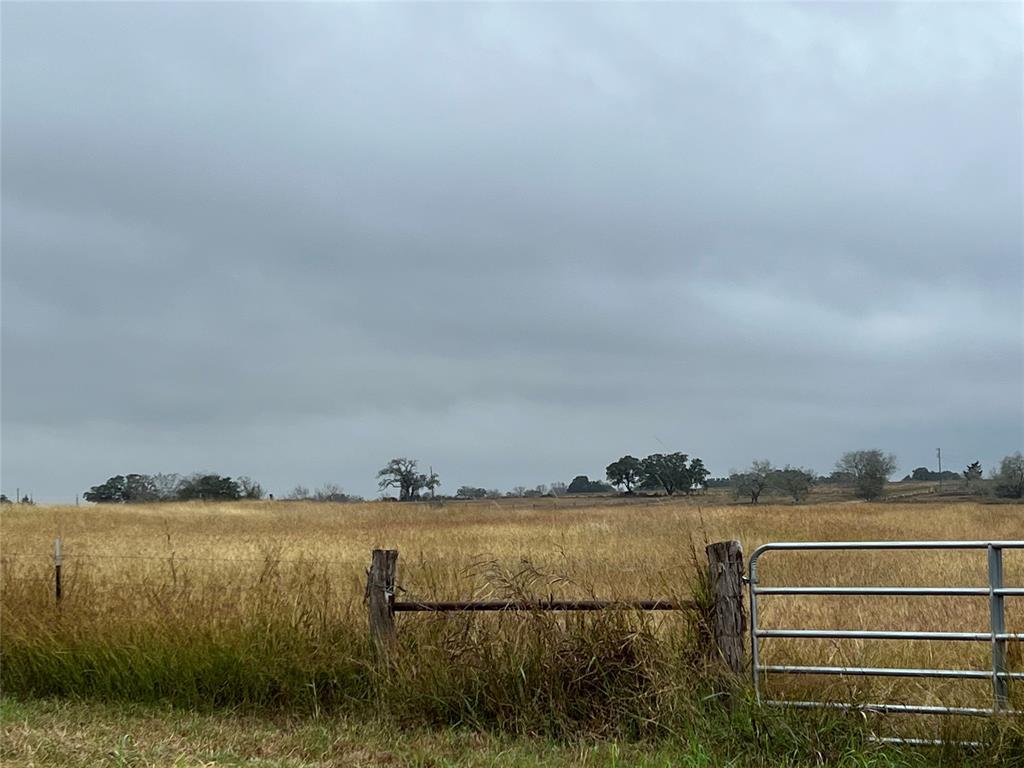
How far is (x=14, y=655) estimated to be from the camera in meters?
10.8

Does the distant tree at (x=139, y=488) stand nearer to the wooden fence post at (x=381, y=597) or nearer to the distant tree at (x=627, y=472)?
the distant tree at (x=627, y=472)

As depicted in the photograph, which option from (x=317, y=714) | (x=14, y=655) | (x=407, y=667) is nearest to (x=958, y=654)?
(x=407, y=667)

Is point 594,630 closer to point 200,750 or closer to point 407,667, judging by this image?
point 407,667

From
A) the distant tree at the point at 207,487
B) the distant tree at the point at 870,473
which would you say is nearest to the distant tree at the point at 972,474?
the distant tree at the point at 870,473

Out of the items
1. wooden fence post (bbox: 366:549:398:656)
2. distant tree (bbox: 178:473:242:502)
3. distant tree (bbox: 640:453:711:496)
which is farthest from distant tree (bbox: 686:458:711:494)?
wooden fence post (bbox: 366:549:398:656)

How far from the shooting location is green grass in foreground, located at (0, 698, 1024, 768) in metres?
7.19

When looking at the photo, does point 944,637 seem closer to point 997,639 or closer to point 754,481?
point 997,639

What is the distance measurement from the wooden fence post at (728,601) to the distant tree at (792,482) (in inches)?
3750

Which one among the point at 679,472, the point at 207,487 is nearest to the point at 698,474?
the point at 679,472

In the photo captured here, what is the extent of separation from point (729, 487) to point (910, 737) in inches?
4240

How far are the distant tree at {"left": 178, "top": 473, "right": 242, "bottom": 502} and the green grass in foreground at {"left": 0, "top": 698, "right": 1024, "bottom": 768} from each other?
9415 cm

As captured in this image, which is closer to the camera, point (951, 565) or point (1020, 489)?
point (951, 565)

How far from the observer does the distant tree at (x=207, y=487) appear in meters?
101

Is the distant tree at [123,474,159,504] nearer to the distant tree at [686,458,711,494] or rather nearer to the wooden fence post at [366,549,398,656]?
the distant tree at [686,458,711,494]
